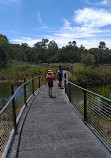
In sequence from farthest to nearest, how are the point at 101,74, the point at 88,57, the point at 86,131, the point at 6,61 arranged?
the point at 88,57, the point at 6,61, the point at 101,74, the point at 86,131

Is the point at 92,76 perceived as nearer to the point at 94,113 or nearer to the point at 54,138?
the point at 94,113

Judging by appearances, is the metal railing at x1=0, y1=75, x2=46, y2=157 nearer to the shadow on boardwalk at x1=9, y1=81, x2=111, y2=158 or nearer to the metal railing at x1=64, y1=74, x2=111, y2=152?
the shadow on boardwalk at x1=9, y1=81, x2=111, y2=158

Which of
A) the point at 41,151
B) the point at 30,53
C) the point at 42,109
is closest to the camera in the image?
the point at 41,151

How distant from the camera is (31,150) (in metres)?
3.24

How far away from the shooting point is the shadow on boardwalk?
311 cm

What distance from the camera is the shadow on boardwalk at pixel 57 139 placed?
3107 mm

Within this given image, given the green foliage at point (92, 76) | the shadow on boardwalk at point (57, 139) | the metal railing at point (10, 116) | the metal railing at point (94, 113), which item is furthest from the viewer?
the green foliage at point (92, 76)

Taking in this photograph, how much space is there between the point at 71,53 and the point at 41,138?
316 feet

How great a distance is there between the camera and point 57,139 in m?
3.74

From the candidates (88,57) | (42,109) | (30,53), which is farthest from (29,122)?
(30,53)

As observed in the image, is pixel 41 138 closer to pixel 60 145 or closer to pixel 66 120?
pixel 60 145

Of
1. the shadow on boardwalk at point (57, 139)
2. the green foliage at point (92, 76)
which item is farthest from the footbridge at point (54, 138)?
the green foliage at point (92, 76)

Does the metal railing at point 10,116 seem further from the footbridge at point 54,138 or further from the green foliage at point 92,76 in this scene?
the green foliage at point 92,76

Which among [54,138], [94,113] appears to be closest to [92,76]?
[94,113]
